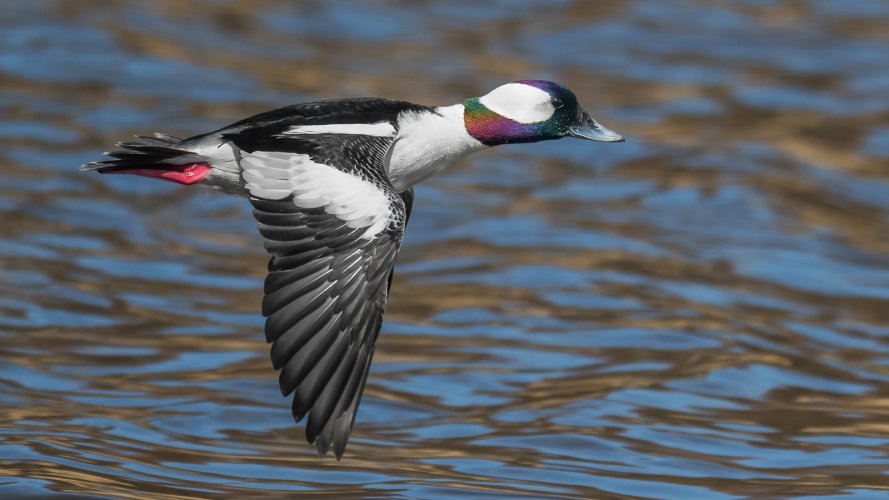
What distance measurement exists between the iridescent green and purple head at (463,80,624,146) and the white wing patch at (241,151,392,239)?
1.14 m

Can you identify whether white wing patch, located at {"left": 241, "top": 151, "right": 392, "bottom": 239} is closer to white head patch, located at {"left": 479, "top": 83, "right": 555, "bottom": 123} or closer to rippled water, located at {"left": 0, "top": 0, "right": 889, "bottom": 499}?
white head patch, located at {"left": 479, "top": 83, "right": 555, "bottom": 123}

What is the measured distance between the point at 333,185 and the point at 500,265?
19.0ft

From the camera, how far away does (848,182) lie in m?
15.0

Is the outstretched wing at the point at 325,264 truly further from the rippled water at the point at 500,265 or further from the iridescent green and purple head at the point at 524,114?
the rippled water at the point at 500,265

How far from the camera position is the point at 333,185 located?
7.48 meters

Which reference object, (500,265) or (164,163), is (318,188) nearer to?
(164,163)

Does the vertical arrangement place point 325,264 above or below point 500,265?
below

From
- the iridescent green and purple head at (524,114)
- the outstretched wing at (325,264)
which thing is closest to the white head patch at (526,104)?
the iridescent green and purple head at (524,114)

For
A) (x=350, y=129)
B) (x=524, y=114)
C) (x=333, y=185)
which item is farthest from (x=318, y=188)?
(x=524, y=114)

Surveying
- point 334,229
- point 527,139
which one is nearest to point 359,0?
point 527,139

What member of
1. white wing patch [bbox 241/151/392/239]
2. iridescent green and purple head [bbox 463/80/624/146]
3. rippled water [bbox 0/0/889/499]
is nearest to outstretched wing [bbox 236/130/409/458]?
white wing patch [bbox 241/151/392/239]

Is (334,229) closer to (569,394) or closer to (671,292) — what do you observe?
(569,394)

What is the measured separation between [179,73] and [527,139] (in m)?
8.83

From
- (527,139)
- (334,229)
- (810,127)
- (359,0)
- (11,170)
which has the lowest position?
(334,229)
